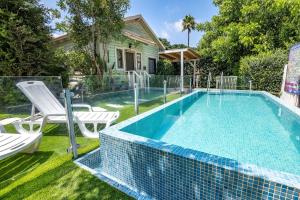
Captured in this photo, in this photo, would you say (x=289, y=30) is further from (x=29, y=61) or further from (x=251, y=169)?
(x=29, y=61)

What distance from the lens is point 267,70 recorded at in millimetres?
12031

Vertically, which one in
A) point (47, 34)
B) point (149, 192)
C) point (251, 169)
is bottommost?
point (149, 192)

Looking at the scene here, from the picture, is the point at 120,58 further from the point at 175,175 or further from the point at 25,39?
the point at 175,175

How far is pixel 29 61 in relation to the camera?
8859mm

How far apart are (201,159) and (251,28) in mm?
14656

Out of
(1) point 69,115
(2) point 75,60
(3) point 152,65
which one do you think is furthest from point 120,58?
(1) point 69,115

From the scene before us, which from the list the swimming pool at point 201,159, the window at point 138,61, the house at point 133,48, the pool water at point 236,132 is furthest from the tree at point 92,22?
the swimming pool at point 201,159

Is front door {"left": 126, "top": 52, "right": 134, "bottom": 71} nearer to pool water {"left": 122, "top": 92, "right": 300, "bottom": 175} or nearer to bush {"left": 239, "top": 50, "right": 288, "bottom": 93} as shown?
pool water {"left": 122, "top": 92, "right": 300, "bottom": 175}

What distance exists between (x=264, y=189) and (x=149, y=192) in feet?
4.77

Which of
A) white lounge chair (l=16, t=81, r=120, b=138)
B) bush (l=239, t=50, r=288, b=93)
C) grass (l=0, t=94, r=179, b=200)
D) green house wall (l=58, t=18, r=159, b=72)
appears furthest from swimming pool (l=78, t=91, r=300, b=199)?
green house wall (l=58, t=18, r=159, b=72)

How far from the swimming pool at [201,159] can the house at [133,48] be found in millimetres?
8676

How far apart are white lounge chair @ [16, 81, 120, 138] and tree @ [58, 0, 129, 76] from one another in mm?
6227

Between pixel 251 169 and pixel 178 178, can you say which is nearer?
pixel 251 169

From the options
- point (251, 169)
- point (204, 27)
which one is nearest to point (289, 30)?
point (204, 27)
